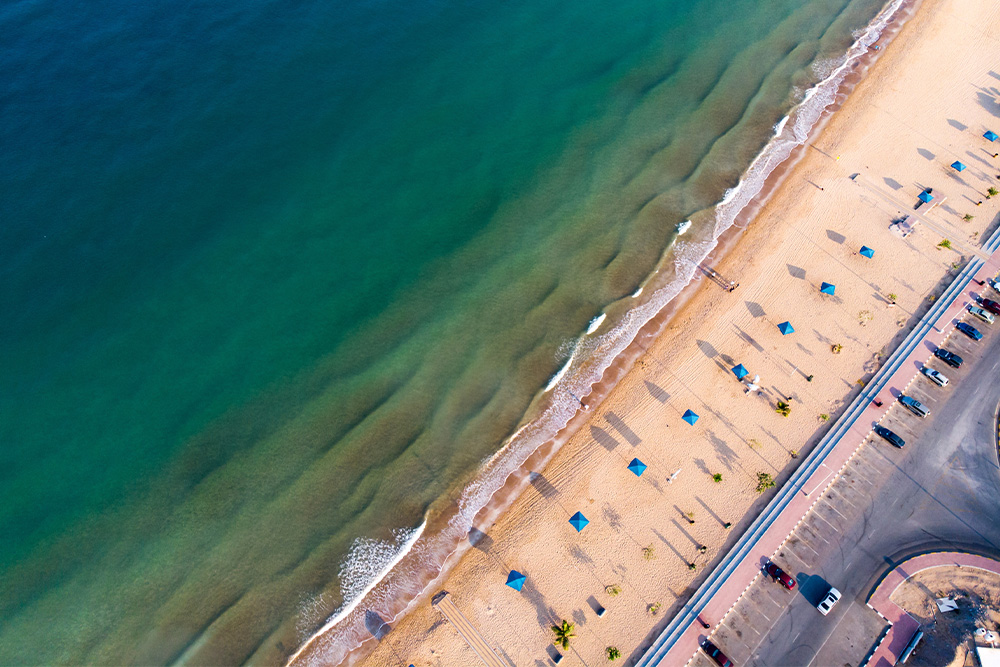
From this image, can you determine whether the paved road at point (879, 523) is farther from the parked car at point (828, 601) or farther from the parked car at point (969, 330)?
the parked car at point (969, 330)

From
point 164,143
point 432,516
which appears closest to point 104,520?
point 432,516

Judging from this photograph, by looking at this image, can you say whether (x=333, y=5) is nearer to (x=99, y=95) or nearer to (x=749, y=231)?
(x=99, y=95)

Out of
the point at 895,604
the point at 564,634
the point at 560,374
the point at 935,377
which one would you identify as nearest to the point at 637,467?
the point at 560,374

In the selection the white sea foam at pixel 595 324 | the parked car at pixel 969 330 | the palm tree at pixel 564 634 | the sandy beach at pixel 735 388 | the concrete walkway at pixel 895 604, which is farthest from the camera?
the white sea foam at pixel 595 324

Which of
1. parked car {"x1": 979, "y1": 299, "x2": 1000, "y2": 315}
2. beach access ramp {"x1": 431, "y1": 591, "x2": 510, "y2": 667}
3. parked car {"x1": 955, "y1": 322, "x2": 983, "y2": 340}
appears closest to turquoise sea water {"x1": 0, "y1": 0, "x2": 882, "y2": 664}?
beach access ramp {"x1": 431, "y1": 591, "x2": 510, "y2": 667}

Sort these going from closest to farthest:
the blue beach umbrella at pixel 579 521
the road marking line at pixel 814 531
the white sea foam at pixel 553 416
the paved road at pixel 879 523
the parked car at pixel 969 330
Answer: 1. the paved road at pixel 879 523
2. the road marking line at pixel 814 531
3. the white sea foam at pixel 553 416
4. the blue beach umbrella at pixel 579 521
5. the parked car at pixel 969 330

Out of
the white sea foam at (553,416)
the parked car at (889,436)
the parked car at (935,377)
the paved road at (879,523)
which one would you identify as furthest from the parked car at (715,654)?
the parked car at (935,377)

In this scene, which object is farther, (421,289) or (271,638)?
(421,289)
